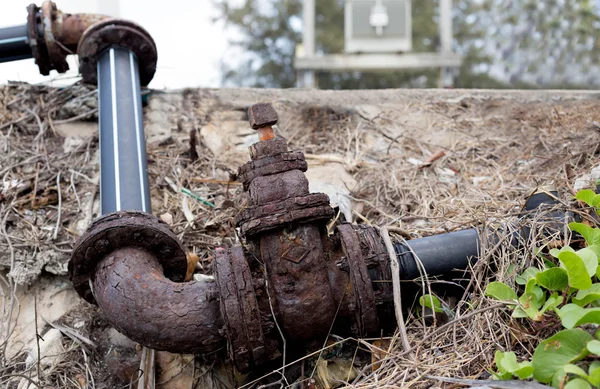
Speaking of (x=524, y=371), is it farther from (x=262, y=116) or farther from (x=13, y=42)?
(x=13, y=42)

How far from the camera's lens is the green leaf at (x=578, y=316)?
4.29ft

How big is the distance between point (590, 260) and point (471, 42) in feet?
33.2

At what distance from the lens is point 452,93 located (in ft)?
11.2

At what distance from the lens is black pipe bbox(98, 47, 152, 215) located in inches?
83.4

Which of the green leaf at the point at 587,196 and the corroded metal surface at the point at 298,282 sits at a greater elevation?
the green leaf at the point at 587,196

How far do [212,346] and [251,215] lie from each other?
1.31 ft

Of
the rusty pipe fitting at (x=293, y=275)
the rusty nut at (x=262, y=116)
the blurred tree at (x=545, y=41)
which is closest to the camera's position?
the rusty pipe fitting at (x=293, y=275)

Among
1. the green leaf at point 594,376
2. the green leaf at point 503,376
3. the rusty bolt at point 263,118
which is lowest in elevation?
the green leaf at point 503,376

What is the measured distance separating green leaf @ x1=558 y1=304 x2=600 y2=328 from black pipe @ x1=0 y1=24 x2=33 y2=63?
8.61ft

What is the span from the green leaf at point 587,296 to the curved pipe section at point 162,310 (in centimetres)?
95

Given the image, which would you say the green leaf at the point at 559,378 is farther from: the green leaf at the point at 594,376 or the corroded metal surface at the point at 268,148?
the corroded metal surface at the point at 268,148

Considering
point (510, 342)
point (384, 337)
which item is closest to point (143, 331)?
point (384, 337)

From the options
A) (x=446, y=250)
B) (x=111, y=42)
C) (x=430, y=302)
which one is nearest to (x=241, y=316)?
(x=430, y=302)

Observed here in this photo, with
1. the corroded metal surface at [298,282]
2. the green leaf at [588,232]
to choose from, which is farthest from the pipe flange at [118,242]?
the green leaf at [588,232]
